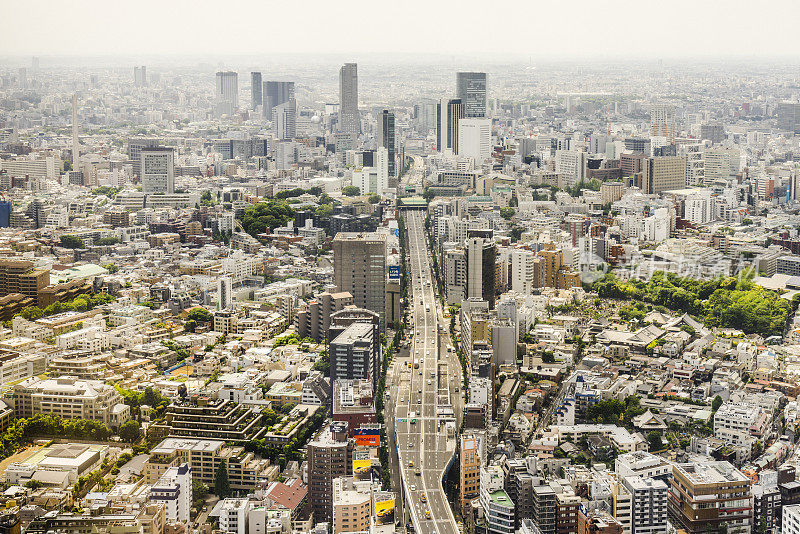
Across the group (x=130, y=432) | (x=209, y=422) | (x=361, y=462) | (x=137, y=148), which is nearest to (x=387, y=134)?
(x=137, y=148)

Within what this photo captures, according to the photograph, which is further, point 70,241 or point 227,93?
point 227,93

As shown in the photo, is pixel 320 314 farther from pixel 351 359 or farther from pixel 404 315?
pixel 351 359

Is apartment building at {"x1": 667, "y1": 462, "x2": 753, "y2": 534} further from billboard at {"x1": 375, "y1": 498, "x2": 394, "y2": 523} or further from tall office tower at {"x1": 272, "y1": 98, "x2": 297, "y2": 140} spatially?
tall office tower at {"x1": 272, "y1": 98, "x2": 297, "y2": 140}

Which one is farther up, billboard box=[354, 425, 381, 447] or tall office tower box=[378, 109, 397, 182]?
tall office tower box=[378, 109, 397, 182]

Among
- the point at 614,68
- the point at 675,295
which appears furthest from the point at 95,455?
the point at 614,68

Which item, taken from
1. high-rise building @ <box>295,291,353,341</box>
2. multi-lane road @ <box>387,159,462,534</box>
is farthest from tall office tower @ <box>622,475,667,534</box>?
high-rise building @ <box>295,291,353,341</box>

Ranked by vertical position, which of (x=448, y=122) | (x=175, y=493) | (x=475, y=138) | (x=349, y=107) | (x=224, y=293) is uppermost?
(x=349, y=107)
